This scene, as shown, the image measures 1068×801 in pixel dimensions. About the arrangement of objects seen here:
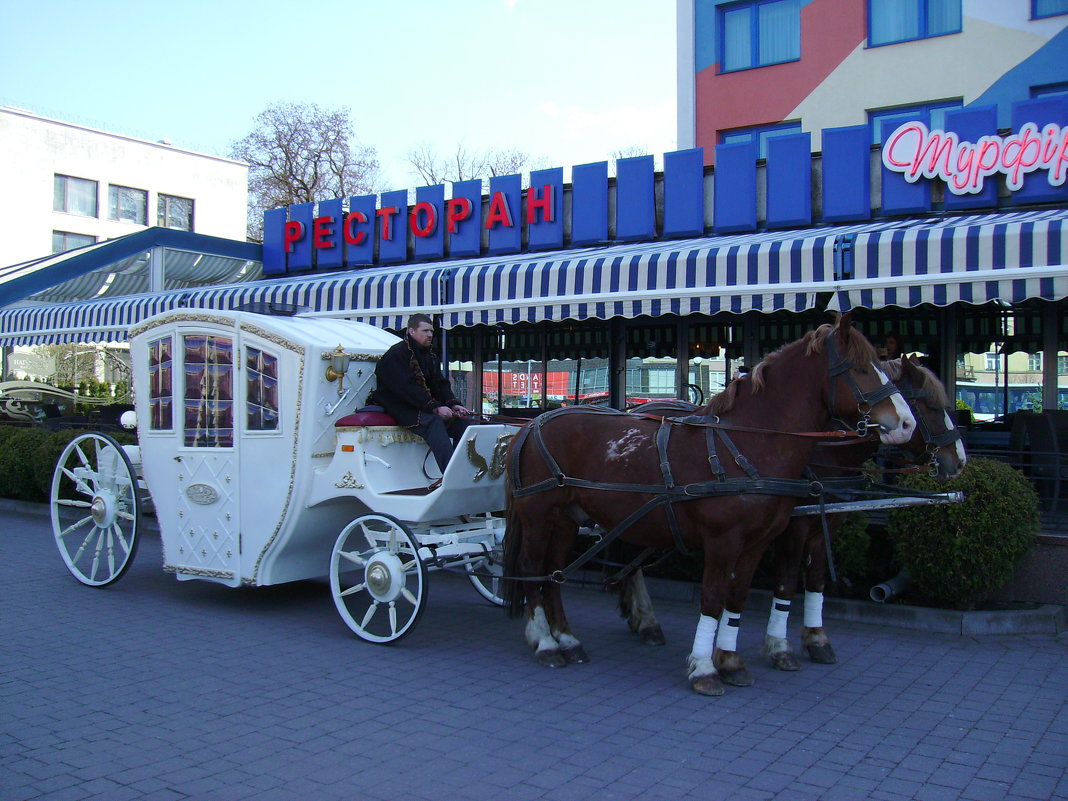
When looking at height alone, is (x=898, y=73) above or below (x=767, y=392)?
above

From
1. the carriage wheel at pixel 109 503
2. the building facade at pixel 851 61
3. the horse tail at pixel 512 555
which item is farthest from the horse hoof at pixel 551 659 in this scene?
the building facade at pixel 851 61

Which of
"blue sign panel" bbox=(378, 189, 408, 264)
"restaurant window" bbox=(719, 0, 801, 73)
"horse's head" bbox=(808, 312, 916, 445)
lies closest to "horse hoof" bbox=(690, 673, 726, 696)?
"horse's head" bbox=(808, 312, 916, 445)

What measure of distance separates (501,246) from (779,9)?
8.99 m

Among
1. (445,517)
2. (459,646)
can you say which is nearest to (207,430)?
(445,517)

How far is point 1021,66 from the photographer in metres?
15.4

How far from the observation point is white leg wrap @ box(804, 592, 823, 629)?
223 inches

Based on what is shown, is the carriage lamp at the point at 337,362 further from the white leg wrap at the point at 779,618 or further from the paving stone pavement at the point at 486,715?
the white leg wrap at the point at 779,618

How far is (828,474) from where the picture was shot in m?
5.51

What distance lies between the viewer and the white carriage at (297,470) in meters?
6.21

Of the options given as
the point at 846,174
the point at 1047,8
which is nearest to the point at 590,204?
the point at 846,174

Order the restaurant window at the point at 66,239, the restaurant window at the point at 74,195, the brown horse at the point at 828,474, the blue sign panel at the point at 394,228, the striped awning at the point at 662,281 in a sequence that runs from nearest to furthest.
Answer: the brown horse at the point at 828,474
the striped awning at the point at 662,281
the blue sign panel at the point at 394,228
the restaurant window at the point at 66,239
the restaurant window at the point at 74,195

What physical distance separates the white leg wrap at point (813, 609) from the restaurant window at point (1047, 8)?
1425 cm

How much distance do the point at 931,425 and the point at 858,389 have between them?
663mm

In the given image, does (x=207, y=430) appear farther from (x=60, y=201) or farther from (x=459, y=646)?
(x=60, y=201)
